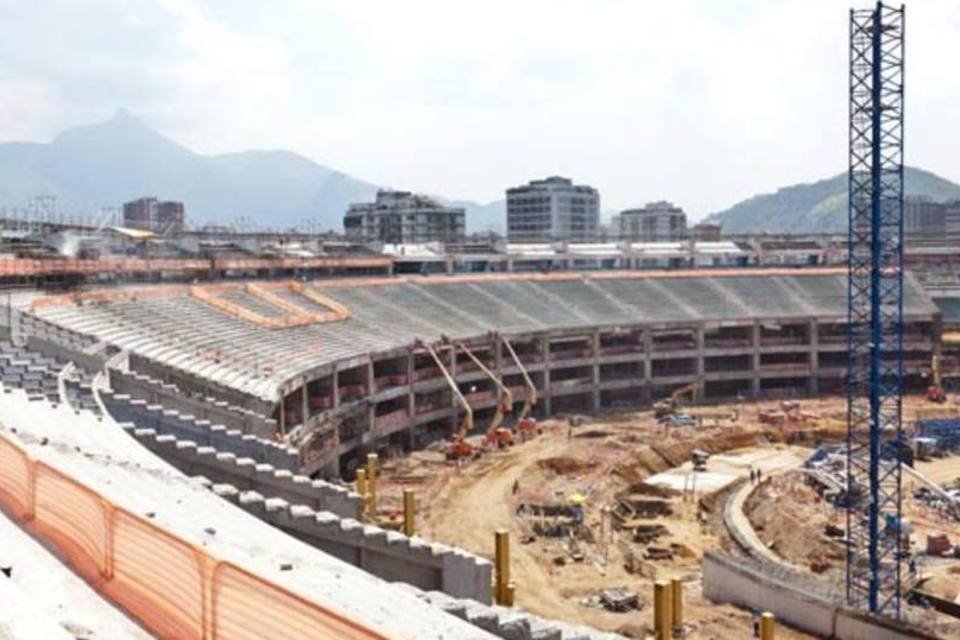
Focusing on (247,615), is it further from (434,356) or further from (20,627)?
(434,356)

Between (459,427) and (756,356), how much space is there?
27.0 metres

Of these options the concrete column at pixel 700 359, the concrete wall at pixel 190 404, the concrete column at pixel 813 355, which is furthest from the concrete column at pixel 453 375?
the concrete column at pixel 813 355

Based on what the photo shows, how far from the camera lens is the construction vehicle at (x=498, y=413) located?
194 ft

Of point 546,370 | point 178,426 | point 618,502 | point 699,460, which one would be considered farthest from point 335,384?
point 546,370

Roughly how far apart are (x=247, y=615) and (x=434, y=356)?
177 feet

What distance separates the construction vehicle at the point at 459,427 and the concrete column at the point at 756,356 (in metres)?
26.4

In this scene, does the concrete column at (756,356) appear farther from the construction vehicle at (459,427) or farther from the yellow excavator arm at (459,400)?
the yellow excavator arm at (459,400)

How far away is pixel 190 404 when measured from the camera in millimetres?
31859

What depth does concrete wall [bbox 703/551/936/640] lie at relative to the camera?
31.5 m

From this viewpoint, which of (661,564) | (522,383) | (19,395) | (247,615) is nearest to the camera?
(247,615)

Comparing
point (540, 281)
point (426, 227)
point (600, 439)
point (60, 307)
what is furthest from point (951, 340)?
point (426, 227)

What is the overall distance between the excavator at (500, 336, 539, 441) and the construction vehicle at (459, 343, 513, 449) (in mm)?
871

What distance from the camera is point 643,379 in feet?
250

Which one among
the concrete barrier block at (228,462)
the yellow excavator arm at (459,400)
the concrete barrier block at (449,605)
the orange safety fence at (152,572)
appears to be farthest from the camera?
the yellow excavator arm at (459,400)
